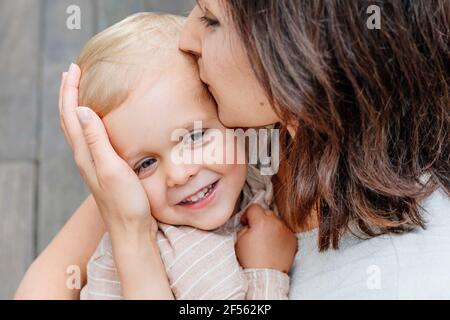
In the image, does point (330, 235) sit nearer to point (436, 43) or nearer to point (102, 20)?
point (436, 43)

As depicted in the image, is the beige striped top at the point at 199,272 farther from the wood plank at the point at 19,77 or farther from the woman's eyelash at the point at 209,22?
the wood plank at the point at 19,77

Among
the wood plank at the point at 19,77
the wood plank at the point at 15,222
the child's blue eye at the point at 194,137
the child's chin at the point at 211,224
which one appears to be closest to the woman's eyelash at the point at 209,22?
the child's blue eye at the point at 194,137

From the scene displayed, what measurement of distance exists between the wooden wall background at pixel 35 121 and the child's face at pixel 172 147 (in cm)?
88

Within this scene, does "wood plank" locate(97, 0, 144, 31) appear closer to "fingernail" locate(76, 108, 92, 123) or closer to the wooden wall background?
the wooden wall background

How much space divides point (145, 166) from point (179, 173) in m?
0.08

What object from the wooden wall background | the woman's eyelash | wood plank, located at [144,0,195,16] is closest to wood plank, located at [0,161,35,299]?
the wooden wall background

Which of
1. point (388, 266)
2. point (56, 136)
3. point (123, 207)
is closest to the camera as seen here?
point (388, 266)

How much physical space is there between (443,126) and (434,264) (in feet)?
0.84

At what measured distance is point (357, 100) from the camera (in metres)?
1.19

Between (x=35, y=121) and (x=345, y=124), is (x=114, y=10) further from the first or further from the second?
(x=345, y=124)

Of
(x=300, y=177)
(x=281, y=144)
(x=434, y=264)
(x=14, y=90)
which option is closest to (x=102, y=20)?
(x=14, y=90)

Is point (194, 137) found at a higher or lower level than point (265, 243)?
higher

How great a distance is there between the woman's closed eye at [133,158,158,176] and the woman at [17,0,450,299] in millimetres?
53

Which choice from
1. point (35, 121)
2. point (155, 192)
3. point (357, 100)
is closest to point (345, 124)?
point (357, 100)
